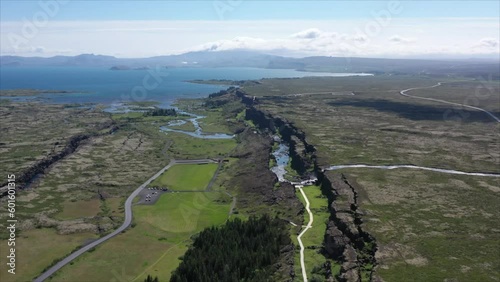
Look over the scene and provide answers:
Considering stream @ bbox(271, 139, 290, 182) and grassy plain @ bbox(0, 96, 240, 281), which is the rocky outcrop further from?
stream @ bbox(271, 139, 290, 182)

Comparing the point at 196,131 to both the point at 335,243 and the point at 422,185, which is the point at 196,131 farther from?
the point at 335,243

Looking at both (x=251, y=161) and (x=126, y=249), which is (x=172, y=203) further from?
(x=251, y=161)

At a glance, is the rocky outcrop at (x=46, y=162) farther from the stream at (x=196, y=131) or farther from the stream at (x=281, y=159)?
the stream at (x=281, y=159)

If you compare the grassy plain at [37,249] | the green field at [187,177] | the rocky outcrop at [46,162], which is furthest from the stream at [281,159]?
the rocky outcrop at [46,162]

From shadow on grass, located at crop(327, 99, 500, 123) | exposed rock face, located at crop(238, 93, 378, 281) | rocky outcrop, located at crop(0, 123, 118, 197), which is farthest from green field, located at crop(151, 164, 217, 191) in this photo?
shadow on grass, located at crop(327, 99, 500, 123)

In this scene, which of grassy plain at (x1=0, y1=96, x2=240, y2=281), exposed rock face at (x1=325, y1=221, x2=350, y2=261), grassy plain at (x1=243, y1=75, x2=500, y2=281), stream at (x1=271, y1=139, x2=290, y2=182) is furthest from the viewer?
stream at (x1=271, y1=139, x2=290, y2=182)

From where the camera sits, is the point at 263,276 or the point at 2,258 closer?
the point at 263,276

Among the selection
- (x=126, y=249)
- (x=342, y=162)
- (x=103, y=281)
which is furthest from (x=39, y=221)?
(x=342, y=162)

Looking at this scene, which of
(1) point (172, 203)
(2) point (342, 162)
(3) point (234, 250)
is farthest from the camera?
(2) point (342, 162)
